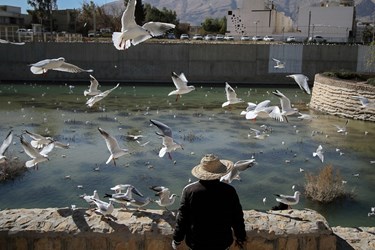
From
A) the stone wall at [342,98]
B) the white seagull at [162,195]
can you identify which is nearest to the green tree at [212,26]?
the stone wall at [342,98]

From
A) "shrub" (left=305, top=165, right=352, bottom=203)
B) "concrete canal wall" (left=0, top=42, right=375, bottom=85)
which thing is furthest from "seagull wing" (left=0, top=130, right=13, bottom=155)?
"concrete canal wall" (left=0, top=42, right=375, bottom=85)

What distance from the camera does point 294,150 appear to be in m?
14.2

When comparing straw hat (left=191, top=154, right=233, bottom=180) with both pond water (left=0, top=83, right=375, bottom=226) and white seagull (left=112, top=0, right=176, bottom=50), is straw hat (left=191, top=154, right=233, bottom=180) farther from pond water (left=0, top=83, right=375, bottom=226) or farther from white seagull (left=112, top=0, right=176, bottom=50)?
pond water (left=0, top=83, right=375, bottom=226)

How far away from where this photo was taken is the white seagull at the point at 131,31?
6.36m

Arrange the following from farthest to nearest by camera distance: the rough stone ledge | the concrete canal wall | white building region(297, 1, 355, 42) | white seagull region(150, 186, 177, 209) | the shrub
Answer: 1. white building region(297, 1, 355, 42)
2. the concrete canal wall
3. the shrub
4. white seagull region(150, 186, 177, 209)
5. the rough stone ledge

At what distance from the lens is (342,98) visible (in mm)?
20375

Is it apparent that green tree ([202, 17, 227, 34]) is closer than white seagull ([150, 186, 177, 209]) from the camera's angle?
No

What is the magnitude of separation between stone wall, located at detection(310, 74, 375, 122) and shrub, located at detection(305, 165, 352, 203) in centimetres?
991

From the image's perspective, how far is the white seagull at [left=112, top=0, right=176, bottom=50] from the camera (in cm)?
636

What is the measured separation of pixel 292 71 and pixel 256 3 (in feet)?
88.5

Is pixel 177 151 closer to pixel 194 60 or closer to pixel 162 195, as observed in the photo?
pixel 162 195

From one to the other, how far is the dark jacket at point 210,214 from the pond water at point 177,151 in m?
5.65

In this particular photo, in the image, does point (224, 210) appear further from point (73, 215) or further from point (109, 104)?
point (109, 104)

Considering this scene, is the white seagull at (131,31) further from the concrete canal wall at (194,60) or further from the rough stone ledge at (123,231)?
the concrete canal wall at (194,60)
